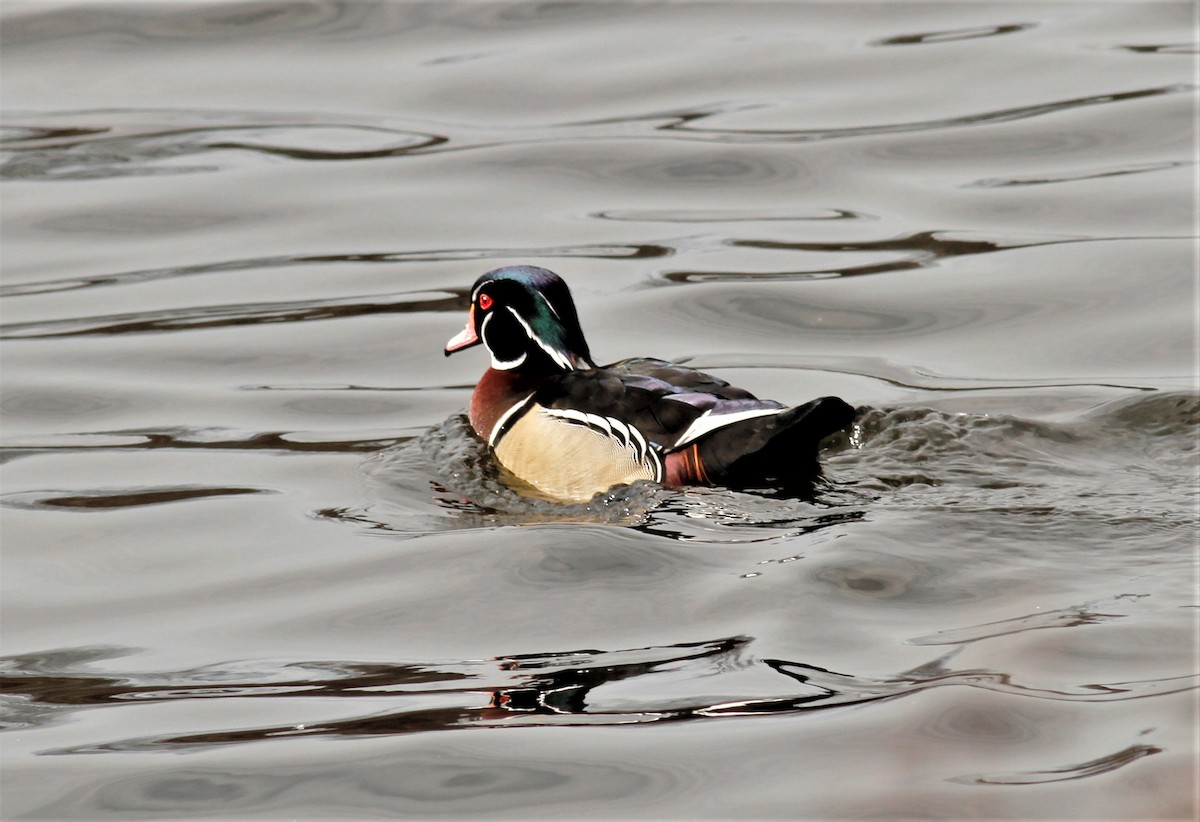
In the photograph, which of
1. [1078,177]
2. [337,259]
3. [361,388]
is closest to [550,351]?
[361,388]

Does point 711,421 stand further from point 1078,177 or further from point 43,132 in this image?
point 43,132

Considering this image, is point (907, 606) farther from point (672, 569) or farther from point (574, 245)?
point (574, 245)

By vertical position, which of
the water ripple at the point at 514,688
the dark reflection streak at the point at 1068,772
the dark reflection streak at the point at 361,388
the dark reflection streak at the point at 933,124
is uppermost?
the dark reflection streak at the point at 933,124

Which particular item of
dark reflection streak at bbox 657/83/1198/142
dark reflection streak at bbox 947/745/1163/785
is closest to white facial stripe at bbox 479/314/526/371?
dark reflection streak at bbox 947/745/1163/785

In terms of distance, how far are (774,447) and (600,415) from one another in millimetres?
910

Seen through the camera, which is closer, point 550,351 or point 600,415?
point 600,415

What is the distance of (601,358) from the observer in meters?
10.4

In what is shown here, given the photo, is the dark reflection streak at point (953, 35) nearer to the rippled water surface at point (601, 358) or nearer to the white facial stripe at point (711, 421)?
the rippled water surface at point (601, 358)

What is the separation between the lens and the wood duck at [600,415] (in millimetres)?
7453

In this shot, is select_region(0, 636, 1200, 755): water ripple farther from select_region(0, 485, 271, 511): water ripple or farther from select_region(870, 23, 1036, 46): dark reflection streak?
select_region(870, 23, 1036, 46): dark reflection streak

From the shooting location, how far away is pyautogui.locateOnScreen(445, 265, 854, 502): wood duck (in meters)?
7.45

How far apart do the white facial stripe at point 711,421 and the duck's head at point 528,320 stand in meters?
1.27

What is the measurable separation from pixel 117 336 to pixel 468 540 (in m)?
4.92

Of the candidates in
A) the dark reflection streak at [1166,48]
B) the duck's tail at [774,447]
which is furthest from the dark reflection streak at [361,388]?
the dark reflection streak at [1166,48]
